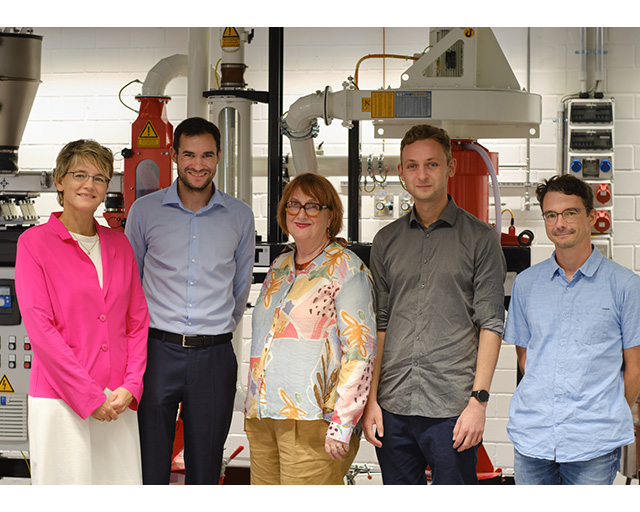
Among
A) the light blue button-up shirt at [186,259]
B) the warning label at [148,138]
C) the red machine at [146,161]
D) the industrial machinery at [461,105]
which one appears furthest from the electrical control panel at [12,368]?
the industrial machinery at [461,105]

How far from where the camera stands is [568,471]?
1.88 metres

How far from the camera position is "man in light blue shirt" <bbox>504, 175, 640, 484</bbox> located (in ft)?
6.03

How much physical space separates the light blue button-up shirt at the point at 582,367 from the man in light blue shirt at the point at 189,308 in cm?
89

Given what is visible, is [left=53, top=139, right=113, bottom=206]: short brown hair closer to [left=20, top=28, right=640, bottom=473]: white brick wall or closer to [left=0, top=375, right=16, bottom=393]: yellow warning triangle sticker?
[left=0, top=375, right=16, bottom=393]: yellow warning triangle sticker

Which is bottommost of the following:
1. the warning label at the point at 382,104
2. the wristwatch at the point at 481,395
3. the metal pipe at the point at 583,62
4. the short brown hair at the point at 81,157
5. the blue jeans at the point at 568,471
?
the blue jeans at the point at 568,471

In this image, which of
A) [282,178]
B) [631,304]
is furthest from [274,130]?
[631,304]

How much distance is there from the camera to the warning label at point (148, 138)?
123 inches

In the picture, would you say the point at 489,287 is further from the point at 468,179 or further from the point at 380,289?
the point at 468,179

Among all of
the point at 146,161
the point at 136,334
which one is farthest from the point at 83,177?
the point at 146,161

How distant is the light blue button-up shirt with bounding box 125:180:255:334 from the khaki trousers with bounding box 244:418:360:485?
359 millimetres

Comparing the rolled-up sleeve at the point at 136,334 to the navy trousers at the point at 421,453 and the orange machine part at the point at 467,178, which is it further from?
the orange machine part at the point at 467,178

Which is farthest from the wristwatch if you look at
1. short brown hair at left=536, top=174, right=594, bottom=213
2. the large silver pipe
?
the large silver pipe

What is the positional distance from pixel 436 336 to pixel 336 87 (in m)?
2.55

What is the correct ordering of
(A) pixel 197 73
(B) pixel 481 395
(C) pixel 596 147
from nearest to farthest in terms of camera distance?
(B) pixel 481 395 < (A) pixel 197 73 < (C) pixel 596 147
